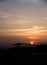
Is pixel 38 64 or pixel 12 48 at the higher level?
pixel 12 48

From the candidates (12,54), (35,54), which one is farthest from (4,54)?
(35,54)

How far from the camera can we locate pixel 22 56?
1221cm

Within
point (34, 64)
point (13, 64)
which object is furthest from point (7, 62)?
point (34, 64)

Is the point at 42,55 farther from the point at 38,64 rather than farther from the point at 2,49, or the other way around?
the point at 2,49

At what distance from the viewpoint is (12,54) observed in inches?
484

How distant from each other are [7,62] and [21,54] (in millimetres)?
794

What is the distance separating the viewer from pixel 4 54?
496 inches

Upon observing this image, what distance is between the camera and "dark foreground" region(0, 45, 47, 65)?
Result: 12148mm

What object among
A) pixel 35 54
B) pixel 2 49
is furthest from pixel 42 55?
pixel 2 49

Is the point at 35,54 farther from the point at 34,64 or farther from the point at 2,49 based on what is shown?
the point at 2,49

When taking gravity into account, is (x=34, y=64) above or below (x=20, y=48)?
below

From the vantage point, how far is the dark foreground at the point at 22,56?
39.9 ft

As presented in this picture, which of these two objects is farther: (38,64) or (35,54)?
(35,54)

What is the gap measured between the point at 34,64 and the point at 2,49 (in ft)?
5.55
